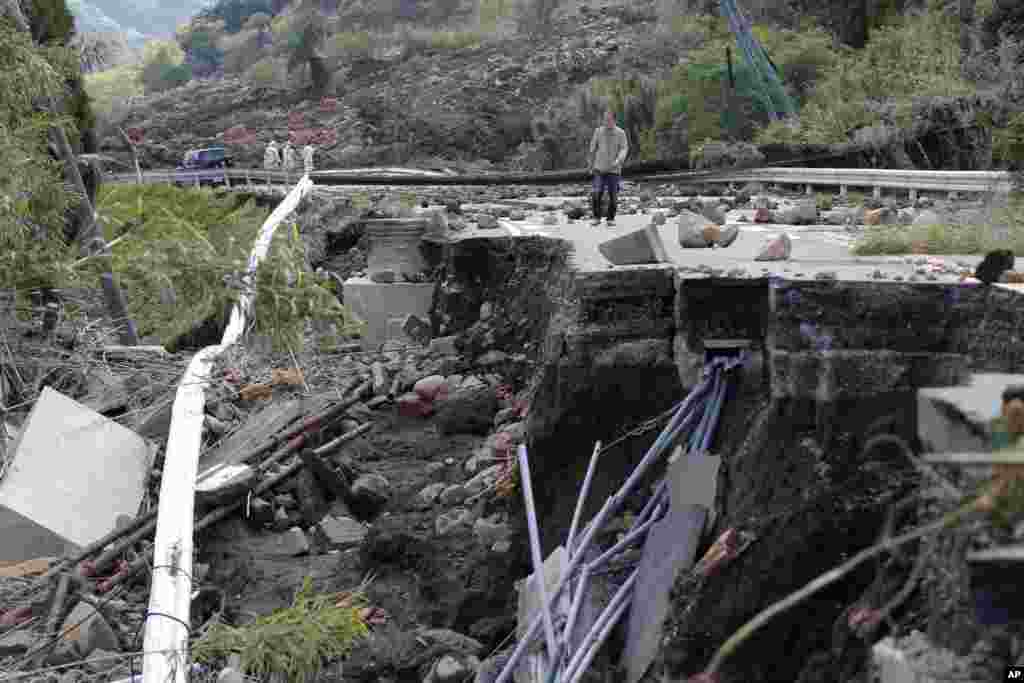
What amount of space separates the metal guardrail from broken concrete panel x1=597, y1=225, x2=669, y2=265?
223 inches

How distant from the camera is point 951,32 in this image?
2619cm

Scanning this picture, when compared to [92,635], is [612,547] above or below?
above

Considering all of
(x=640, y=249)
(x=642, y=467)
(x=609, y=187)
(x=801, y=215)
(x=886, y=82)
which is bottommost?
(x=642, y=467)

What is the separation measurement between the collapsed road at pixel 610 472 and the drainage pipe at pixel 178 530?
0.74 feet

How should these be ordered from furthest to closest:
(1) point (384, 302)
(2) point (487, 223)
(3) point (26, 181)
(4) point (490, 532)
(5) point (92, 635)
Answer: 1. (1) point (384, 302)
2. (2) point (487, 223)
3. (3) point (26, 181)
4. (4) point (490, 532)
5. (5) point (92, 635)

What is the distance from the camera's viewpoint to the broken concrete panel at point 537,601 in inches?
242

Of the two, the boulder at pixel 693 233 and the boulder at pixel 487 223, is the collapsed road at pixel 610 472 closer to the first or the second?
the boulder at pixel 693 233

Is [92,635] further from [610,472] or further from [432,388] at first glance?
[432,388]

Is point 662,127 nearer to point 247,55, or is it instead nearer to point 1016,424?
point 1016,424

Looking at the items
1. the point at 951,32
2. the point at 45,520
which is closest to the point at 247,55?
the point at 951,32

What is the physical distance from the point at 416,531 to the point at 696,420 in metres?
3.24

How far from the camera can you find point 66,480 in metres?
9.38

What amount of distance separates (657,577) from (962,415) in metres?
3.17

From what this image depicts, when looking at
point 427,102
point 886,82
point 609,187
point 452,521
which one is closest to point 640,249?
point 452,521
